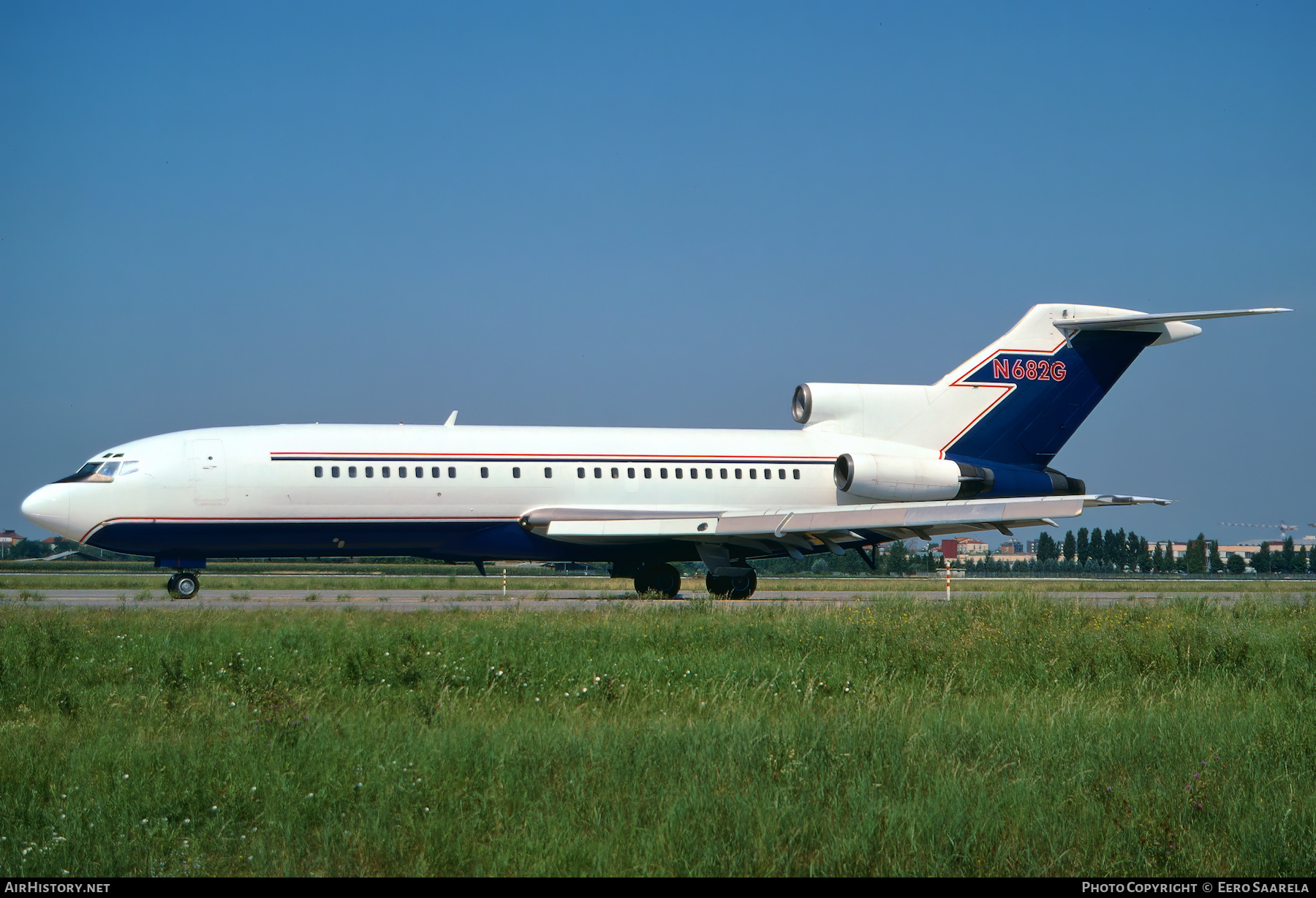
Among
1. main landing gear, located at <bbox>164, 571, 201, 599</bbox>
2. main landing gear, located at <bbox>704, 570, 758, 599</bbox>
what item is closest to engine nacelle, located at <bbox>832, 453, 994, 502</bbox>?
main landing gear, located at <bbox>704, 570, 758, 599</bbox>

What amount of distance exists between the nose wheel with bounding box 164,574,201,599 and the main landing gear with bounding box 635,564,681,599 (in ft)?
32.4

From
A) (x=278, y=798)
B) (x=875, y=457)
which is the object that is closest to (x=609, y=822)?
(x=278, y=798)

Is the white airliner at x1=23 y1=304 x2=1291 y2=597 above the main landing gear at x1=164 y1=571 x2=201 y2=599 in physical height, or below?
above

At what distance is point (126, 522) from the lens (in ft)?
74.7

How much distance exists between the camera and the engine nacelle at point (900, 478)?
27.3 m

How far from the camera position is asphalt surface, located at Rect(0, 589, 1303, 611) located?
2006 centimetres

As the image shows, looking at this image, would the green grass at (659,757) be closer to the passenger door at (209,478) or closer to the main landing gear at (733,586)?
the passenger door at (209,478)

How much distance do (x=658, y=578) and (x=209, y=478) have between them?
10.4m

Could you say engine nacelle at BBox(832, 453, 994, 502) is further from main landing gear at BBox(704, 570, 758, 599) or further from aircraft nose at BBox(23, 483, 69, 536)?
aircraft nose at BBox(23, 483, 69, 536)

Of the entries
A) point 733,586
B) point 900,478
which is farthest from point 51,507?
point 900,478

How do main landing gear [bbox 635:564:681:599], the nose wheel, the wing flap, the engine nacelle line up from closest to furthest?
the nose wheel < the wing flap < main landing gear [bbox 635:564:681:599] < the engine nacelle

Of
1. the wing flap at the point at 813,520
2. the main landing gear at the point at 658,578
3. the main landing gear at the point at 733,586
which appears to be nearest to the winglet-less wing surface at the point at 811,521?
the wing flap at the point at 813,520

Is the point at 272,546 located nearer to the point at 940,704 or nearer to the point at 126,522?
the point at 126,522

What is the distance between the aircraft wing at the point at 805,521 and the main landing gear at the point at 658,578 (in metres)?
1.60
